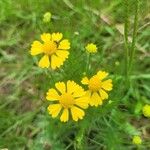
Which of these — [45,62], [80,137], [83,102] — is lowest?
[80,137]

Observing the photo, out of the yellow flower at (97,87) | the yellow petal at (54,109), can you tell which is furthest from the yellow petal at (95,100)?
the yellow petal at (54,109)

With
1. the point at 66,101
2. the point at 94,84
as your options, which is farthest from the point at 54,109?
the point at 94,84

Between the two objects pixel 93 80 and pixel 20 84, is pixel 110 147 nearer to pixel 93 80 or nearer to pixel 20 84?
pixel 93 80

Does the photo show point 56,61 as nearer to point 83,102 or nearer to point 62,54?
point 62,54

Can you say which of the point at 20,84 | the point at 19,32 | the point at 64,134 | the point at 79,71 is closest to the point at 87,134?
the point at 64,134

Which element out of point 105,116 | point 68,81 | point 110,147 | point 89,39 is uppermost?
point 89,39

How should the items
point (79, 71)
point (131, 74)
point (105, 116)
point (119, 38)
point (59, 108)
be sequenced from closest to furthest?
point (59, 108) < point (79, 71) < point (105, 116) < point (131, 74) < point (119, 38)

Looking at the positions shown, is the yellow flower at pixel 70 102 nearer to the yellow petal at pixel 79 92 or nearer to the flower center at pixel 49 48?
the yellow petal at pixel 79 92
